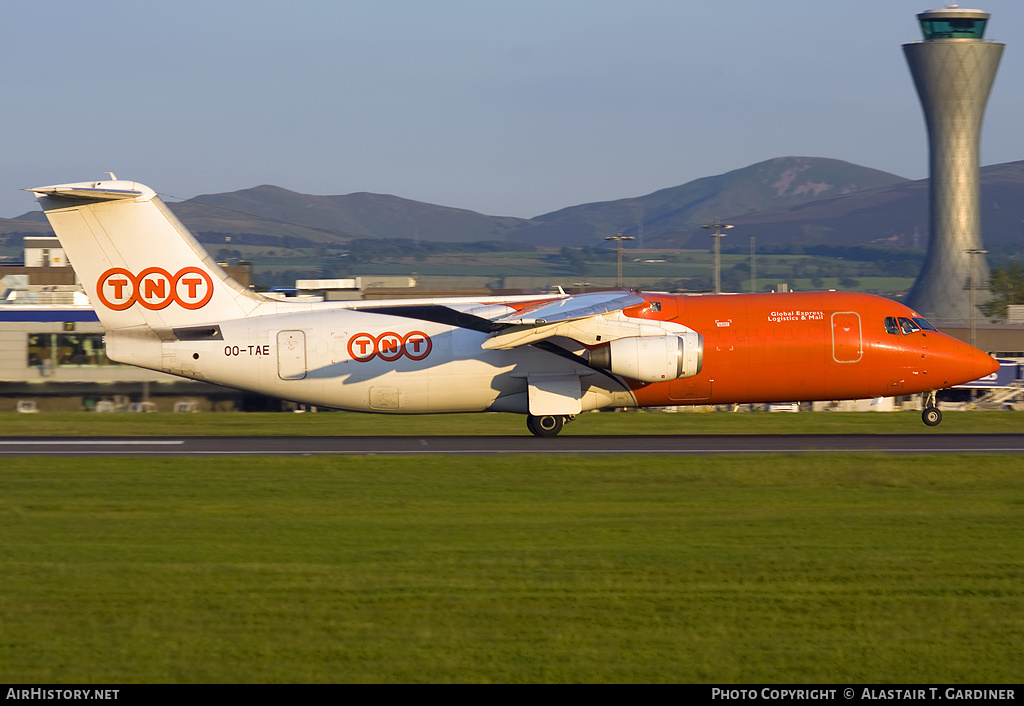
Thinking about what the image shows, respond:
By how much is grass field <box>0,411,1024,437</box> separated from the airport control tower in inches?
4151

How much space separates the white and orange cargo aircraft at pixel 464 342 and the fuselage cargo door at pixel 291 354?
52mm

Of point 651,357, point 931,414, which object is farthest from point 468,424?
point 931,414

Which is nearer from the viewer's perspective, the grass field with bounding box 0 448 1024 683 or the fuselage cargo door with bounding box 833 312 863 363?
the grass field with bounding box 0 448 1024 683

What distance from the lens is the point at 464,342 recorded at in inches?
1118

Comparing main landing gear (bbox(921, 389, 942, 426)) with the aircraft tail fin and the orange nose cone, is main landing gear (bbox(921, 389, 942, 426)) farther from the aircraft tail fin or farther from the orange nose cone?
the aircraft tail fin

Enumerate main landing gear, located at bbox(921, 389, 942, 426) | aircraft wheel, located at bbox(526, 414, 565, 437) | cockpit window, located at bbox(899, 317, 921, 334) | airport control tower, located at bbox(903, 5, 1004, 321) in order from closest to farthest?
aircraft wheel, located at bbox(526, 414, 565, 437) < cockpit window, located at bbox(899, 317, 921, 334) < main landing gear, located at bbox(921, 389, 942, 426) < airport control tower, located at bbox(903, 5, 1004, 321)

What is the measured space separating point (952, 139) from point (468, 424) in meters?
128

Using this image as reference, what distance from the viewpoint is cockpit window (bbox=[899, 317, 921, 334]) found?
29594mm

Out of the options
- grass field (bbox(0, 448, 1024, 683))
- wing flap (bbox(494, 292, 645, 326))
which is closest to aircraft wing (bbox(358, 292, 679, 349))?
wing flap (bbox(494, 292, 645, 326))

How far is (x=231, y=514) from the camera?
17641 mm

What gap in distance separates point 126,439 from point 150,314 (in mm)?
3882

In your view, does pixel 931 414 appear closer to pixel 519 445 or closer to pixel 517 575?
pixel 519 445

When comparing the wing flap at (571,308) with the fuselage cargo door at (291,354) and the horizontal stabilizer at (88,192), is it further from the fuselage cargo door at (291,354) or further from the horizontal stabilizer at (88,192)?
the horizontal stabilizer at (88,192)
